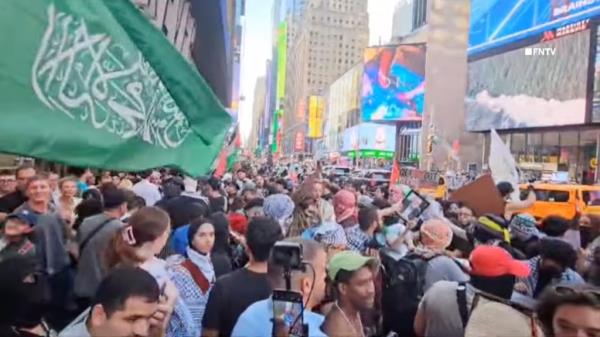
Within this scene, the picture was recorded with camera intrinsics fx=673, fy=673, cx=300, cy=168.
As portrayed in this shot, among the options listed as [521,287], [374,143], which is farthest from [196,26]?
[374,143]

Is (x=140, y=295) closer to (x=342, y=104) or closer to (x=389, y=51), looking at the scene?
(x=389, y=51)

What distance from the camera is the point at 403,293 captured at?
505 centimetres

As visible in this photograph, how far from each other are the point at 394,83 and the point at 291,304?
3045 inches

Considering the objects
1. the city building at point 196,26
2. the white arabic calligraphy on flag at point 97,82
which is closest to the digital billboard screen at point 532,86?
the city building at point 196,26

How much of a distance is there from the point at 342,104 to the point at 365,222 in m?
106

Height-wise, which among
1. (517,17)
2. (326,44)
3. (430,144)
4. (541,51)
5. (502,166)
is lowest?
(502,166)

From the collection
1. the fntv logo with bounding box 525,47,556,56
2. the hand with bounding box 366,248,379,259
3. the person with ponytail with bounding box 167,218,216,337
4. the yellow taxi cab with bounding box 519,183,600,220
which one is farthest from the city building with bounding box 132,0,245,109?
the fntv logo with bounding box 525,47,556,56

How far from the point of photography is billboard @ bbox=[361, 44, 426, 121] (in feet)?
256

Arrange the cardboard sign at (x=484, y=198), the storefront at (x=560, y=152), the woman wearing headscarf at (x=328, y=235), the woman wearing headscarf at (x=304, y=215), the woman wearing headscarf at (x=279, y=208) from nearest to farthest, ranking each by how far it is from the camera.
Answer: the woman wearing headscarf at (x=328, y=235) < the woman wearing headscarf at (x=304, y=215) < the woman wearing headscarf at (x=279, y=208) < the cardboard sign at (x=484, y=198) < the storefront at (x=560, y=152)

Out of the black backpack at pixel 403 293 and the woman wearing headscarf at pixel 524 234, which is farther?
the woman wearing headscarf at pixel 524 234

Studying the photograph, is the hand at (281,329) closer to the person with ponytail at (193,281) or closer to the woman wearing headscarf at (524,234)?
the person with ponytail at (193,281)

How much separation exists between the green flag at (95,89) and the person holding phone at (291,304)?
26.6 inches

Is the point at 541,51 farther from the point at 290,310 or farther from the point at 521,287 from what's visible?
the point at 290,310

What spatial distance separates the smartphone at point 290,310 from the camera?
Answer: 7.95 feet
